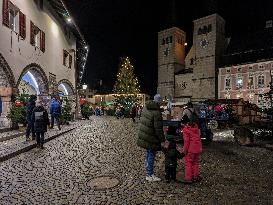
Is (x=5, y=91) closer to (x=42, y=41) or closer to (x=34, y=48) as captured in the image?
(x=34, y=48)

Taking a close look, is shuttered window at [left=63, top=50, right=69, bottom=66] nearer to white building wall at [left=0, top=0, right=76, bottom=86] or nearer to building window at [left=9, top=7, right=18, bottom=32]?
white building wall at [left=0, top=0, right=76, bottom=86]

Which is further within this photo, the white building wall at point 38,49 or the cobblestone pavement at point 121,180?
the white building wall at point 38,49

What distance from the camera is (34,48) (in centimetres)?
1898

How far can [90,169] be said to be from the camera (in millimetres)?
7891

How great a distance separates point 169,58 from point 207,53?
10749 millimetres

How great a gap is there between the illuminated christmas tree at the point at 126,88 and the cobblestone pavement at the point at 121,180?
41558 millimetres

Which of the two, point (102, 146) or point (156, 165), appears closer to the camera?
point (156, 165)

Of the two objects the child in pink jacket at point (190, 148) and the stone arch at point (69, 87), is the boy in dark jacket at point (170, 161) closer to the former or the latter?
the child in pink jacket at point (190, 148)

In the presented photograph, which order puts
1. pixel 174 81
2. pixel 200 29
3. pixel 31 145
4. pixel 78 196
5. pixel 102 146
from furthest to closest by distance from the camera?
pixel 174 81 < pixel 200 29 < pixel 102 146 < pixel 31 145 < pixel 78 196

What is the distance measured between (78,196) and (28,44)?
48.2ft

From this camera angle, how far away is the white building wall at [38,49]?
49.9ft

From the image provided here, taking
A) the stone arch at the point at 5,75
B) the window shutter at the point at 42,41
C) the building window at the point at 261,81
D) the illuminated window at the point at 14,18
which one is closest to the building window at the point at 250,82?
the building window at the point at 261,81

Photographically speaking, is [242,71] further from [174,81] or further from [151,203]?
[151,203]

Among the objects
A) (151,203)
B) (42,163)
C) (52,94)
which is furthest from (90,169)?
(52,94)
